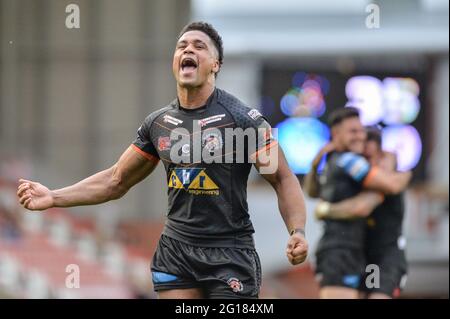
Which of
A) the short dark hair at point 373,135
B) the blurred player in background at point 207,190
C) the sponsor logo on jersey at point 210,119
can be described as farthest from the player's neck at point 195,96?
the short dark hair at point 373,135

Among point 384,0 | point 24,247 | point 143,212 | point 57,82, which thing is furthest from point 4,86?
point 384,0

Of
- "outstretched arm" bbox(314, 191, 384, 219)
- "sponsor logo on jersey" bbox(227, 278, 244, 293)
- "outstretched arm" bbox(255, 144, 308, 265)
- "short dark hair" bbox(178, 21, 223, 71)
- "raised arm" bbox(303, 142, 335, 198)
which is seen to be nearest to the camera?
"sponsor logo on jersey" bbox(227, 278, 244, 293)

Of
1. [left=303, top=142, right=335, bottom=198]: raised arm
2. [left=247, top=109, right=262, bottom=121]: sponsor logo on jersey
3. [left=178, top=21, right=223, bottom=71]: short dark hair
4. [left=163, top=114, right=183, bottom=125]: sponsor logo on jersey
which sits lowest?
[left=303, top=142, right=335, bottom=198]: raised arm

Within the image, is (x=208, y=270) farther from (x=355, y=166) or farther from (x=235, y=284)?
(x=355, y=166)

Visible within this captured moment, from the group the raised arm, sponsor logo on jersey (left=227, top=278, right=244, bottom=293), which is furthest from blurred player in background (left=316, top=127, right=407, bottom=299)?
sponsor logo on jersey (left=227, top=278, right=244, bottom=293)

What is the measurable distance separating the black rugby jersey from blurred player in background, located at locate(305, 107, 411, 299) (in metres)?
2.73

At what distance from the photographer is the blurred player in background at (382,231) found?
8531 millimetres

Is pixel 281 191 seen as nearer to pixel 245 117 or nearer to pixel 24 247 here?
pixel 245 117

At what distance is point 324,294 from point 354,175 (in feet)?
3.37

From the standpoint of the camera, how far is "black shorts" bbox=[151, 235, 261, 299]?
231 inches

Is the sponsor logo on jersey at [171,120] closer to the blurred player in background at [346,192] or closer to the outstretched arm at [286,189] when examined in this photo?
the outstretched arm at [286,189]

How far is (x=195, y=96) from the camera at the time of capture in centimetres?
604

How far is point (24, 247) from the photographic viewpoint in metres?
18.2

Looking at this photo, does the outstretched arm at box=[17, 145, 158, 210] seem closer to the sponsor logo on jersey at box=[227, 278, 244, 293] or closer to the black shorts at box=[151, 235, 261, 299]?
the black shorts at box=[151, 235, 261, 299]
